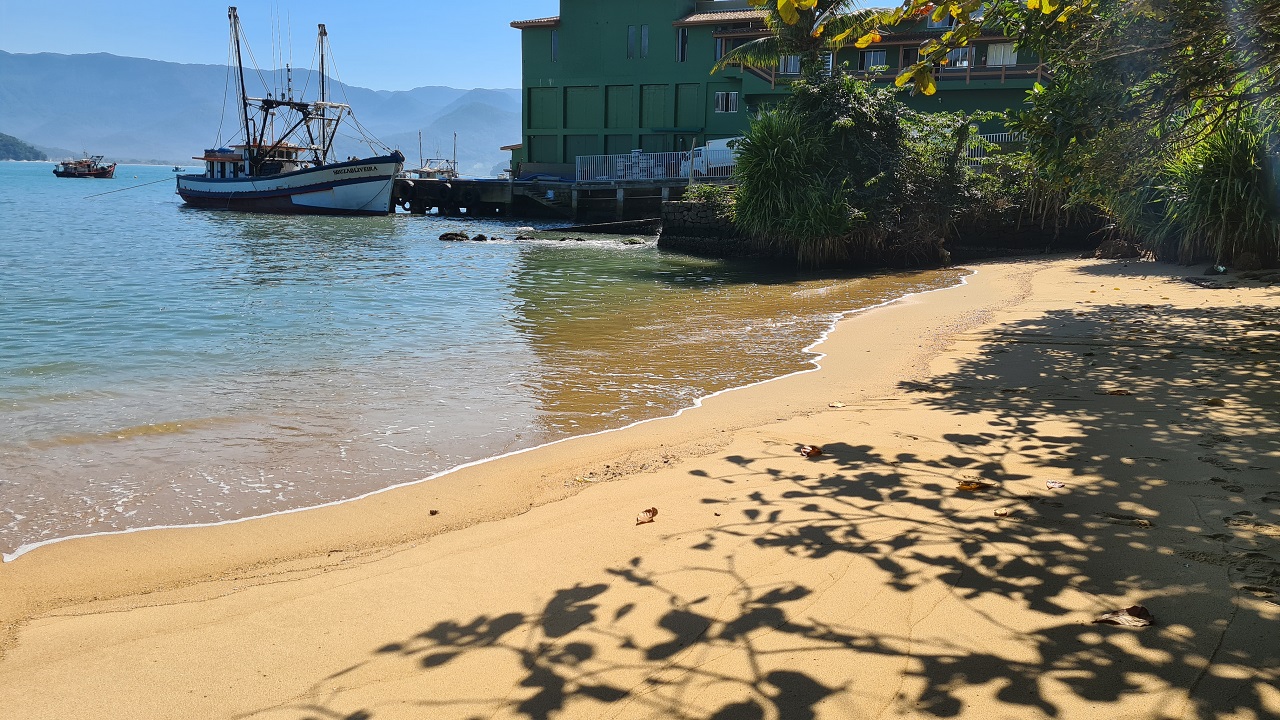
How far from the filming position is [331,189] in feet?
147

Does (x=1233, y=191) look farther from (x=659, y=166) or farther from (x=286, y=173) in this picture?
(x=286, y=173)

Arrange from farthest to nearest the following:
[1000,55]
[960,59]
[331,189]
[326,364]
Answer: [331,189] < [960,59] < [1000,55] < [326,364]

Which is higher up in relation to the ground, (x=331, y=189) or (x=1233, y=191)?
(x=331, y=189)

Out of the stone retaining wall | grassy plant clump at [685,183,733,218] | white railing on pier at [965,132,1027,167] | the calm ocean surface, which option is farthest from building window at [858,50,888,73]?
the calm ocean surface

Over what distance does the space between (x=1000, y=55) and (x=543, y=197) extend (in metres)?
20.3

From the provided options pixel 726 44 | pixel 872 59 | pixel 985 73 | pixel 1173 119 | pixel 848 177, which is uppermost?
pixel 726 44

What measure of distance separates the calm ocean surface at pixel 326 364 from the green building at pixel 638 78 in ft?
70.6

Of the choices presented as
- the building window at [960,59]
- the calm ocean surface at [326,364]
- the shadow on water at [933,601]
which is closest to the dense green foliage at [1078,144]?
the calm ocean surface at [326,364]

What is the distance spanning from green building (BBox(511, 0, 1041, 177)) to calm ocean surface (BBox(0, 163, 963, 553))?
21532 mm

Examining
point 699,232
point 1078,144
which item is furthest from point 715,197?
point 1078,144

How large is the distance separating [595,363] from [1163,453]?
590 cm

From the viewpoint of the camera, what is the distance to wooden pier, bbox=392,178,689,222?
3609 cm

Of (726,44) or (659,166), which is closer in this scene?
(659,166)

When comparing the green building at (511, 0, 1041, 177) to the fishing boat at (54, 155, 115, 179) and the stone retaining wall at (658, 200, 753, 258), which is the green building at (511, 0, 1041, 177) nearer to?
the stone retaining wall at (658, 200, 753, 258)
